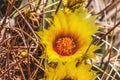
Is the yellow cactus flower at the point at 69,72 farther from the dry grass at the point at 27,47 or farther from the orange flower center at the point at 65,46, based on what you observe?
the dry grass at the point at 27,47

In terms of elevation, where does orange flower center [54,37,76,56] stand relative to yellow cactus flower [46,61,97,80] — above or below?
above

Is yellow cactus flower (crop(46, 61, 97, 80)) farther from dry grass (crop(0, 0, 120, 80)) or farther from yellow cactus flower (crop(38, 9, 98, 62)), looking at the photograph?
dry grass (crop(0, 0, 120, 80))

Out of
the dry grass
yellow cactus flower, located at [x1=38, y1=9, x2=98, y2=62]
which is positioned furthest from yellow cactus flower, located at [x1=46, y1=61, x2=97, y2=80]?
the dry grass

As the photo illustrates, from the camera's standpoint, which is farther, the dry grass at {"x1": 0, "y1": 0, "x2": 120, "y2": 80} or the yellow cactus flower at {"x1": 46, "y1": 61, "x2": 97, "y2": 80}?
the dry grass at {"x1": 0, "y1": 0, "x2": 120, "y2": 80}

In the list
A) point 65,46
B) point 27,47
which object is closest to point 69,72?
point 65,46

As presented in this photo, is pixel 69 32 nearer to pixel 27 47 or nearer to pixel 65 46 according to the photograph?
pixel 65 46

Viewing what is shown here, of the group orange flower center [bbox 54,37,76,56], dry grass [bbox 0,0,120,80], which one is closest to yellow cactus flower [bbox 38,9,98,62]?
orange flower center [bbox 54,37,76,56]
